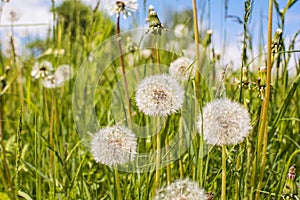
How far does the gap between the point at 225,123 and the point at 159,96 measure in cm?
11

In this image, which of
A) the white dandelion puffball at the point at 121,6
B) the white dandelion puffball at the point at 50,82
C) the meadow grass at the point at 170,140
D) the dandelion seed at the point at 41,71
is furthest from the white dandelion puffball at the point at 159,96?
the dandelion seed at the point at 41,71

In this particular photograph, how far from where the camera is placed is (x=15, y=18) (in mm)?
2002

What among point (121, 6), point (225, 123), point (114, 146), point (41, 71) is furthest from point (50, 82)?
point (225, 123)

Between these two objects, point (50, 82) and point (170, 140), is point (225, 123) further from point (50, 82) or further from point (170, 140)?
point (50, 82)

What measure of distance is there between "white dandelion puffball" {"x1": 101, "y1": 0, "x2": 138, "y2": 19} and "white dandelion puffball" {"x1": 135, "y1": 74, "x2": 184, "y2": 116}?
18cm

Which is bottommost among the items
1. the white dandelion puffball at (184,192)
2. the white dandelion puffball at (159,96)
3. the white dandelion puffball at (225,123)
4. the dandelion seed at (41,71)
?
the white dandelion puffball at (184,192)

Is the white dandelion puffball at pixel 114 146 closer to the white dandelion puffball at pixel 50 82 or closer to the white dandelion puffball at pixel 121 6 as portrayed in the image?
the white dandelion puffball at pixel 121 6

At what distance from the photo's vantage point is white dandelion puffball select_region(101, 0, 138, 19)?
76 centimetres

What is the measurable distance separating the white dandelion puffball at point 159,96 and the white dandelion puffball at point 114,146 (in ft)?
0.19

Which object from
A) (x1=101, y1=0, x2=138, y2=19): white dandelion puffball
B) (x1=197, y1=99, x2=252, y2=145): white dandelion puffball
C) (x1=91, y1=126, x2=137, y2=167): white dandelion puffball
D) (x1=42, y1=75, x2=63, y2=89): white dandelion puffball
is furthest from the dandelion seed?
(x1=197, y1=99, x2=252, y2=145): white dandelion puffball

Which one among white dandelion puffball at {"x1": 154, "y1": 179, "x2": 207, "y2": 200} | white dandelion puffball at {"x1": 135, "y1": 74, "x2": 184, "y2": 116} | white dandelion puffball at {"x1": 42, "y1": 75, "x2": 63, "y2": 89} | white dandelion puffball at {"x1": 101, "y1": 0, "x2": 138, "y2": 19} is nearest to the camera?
white dandelion puffball at {"x1": 154, "y1": 179, "x2": 207, "y2": 200}

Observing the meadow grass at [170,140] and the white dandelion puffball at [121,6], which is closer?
the meadow grass at [170,140]

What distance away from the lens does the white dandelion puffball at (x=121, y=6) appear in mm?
762

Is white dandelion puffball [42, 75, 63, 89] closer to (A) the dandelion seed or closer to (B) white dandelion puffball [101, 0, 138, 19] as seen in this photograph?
(A) the dandelion seed
